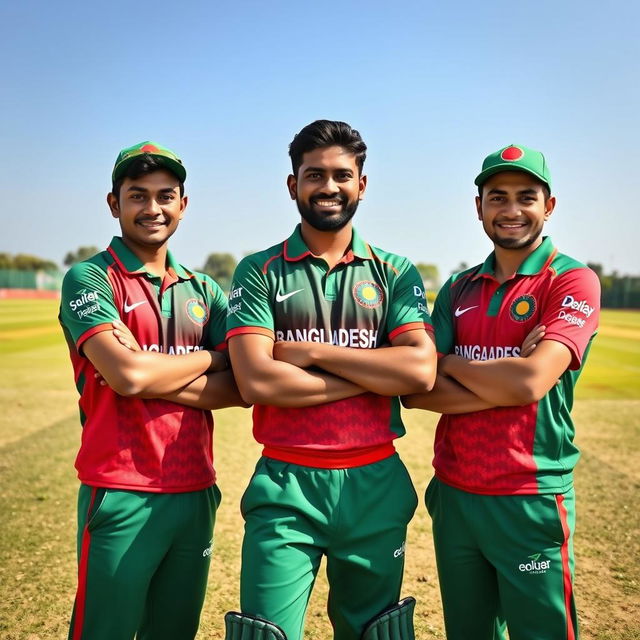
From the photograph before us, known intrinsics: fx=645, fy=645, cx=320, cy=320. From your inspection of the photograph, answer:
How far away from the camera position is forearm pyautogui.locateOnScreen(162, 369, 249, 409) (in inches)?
117

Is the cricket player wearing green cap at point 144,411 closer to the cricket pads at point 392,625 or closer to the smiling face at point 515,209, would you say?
the cricket pads at point 392,625

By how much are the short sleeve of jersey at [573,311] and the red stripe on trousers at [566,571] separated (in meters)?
0.65

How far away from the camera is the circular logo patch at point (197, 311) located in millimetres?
3168

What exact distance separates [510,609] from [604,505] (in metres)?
3.99

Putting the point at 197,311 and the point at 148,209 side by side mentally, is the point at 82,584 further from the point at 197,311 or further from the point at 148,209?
the point at 148,209

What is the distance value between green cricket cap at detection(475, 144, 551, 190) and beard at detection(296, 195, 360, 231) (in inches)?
28.4

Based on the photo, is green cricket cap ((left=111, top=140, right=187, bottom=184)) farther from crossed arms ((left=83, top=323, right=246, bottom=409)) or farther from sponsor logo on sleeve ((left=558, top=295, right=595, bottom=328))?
sponsor logo on sleeve ((left=558, top=295, right=595, bottom=328))

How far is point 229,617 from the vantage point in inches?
101

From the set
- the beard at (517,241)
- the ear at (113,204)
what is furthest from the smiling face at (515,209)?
the ear at (113,204)

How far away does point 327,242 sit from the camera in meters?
3.02

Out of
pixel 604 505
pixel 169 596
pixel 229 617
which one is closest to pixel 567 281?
pixel 229 617

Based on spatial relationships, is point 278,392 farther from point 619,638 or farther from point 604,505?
point 604,505

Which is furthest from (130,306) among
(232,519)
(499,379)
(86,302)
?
(232,519)

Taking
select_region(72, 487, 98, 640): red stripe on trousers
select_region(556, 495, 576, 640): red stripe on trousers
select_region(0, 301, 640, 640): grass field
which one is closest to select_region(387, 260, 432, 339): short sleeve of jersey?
select_region(556, 495, 576, 640): red stripe on trousers
